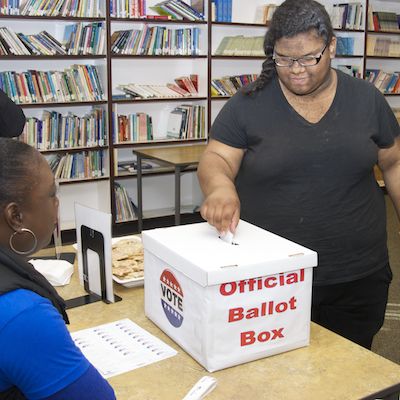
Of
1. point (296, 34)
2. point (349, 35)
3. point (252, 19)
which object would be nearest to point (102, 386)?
point (296, 34)

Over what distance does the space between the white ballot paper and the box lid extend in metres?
0.20

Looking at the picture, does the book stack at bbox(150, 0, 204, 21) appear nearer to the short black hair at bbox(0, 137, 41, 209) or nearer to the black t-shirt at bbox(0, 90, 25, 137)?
the black t-shirt at bbox(0, 90, 25, 137)

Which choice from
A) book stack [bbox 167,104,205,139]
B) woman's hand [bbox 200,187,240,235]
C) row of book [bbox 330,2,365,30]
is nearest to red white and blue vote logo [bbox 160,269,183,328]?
woman's hand [bbox 200,187,240,235]

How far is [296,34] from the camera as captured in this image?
1621 millimetres

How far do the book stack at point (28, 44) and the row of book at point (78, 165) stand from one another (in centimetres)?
85

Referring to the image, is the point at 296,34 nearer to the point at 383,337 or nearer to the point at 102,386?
the point at 102,386

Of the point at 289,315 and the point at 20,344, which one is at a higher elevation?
the point at 20,344

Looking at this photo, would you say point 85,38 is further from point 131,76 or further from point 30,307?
point 30,307

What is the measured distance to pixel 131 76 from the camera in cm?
525

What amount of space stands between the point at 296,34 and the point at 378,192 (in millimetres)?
584

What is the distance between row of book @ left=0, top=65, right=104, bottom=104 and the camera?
452 cm

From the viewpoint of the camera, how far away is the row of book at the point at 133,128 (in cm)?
504

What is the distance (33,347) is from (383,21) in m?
6.61

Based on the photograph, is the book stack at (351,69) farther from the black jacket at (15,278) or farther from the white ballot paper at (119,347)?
the black jacket at (15,278)
